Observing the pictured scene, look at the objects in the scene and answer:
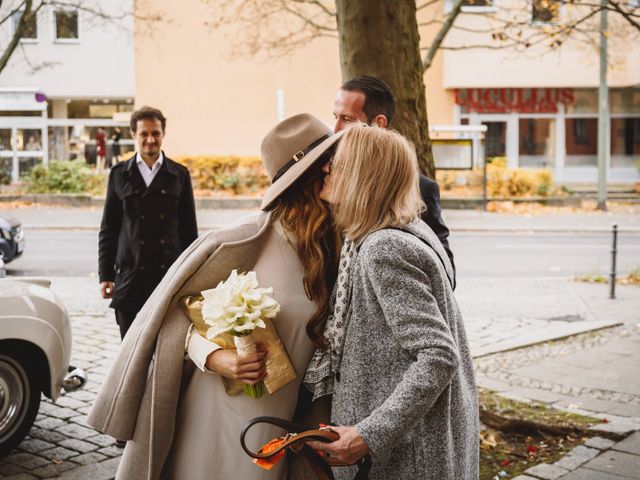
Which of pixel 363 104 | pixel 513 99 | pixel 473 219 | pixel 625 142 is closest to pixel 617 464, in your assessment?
pixel 363 104

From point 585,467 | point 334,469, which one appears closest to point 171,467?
point 334,469

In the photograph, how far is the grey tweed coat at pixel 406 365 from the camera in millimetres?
2338

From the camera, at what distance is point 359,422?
2449mm

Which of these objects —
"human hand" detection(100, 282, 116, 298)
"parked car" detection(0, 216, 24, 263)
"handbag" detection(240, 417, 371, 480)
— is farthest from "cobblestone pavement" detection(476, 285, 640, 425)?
"parked car" detection(0, 216, 24, 263)

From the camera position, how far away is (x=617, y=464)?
200 inches

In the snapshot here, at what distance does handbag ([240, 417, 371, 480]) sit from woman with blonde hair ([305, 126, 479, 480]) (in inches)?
1.5

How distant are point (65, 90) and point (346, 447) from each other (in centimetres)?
3519

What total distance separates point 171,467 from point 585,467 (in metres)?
3.12

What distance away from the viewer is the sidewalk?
20938mm

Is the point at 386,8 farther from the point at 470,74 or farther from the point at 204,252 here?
the point at 470,74

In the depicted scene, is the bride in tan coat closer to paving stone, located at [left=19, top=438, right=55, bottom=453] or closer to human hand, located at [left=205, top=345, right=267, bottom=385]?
human hand, located at [left=205, top=345, right=267, bottom=385]

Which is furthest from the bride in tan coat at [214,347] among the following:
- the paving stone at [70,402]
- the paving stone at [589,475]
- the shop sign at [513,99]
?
the shop sign at [513,99]

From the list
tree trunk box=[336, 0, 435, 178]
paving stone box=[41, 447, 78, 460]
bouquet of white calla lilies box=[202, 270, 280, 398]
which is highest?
tree trunk box=[336, 0, 435, 178]

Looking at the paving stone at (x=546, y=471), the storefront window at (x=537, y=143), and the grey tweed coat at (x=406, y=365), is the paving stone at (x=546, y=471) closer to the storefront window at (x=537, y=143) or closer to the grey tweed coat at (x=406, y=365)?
the grey tweed coat at (x=406, y=365)
